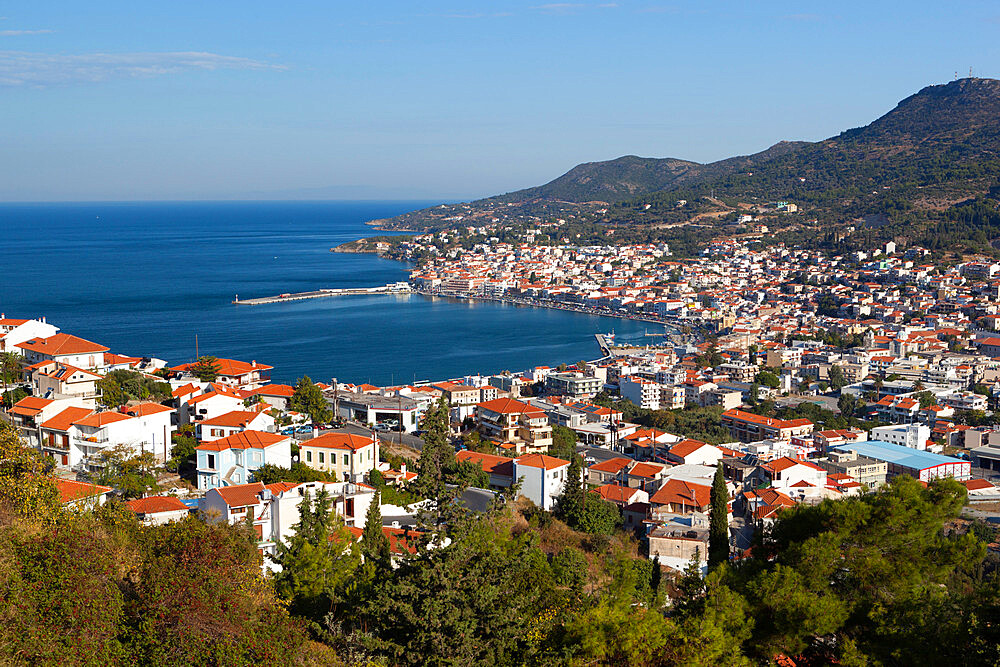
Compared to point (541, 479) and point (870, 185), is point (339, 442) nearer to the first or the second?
point (541, 479)

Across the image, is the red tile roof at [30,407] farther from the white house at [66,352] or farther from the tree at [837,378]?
the tree at [837,378]

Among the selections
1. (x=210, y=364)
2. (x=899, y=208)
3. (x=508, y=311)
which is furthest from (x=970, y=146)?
(x=210, y=364)

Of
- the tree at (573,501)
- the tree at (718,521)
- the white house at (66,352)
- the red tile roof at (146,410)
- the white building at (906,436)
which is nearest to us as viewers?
the tree at (718,521)

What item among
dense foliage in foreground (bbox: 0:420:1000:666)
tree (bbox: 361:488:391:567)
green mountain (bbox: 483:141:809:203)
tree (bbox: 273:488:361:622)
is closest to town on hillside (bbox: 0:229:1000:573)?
tree (bbox: 361:488:391:567)

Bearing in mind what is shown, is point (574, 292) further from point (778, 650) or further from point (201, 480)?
point (778, 650)

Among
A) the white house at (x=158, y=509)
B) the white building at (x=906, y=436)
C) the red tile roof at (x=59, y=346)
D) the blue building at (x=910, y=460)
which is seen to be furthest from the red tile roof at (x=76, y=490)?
the white building at (x=906, y=436)

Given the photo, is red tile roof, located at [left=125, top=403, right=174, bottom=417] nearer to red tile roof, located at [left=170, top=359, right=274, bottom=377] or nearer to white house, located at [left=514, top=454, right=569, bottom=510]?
white house, located at [left=514, top=454, right=569, bottom=510]
